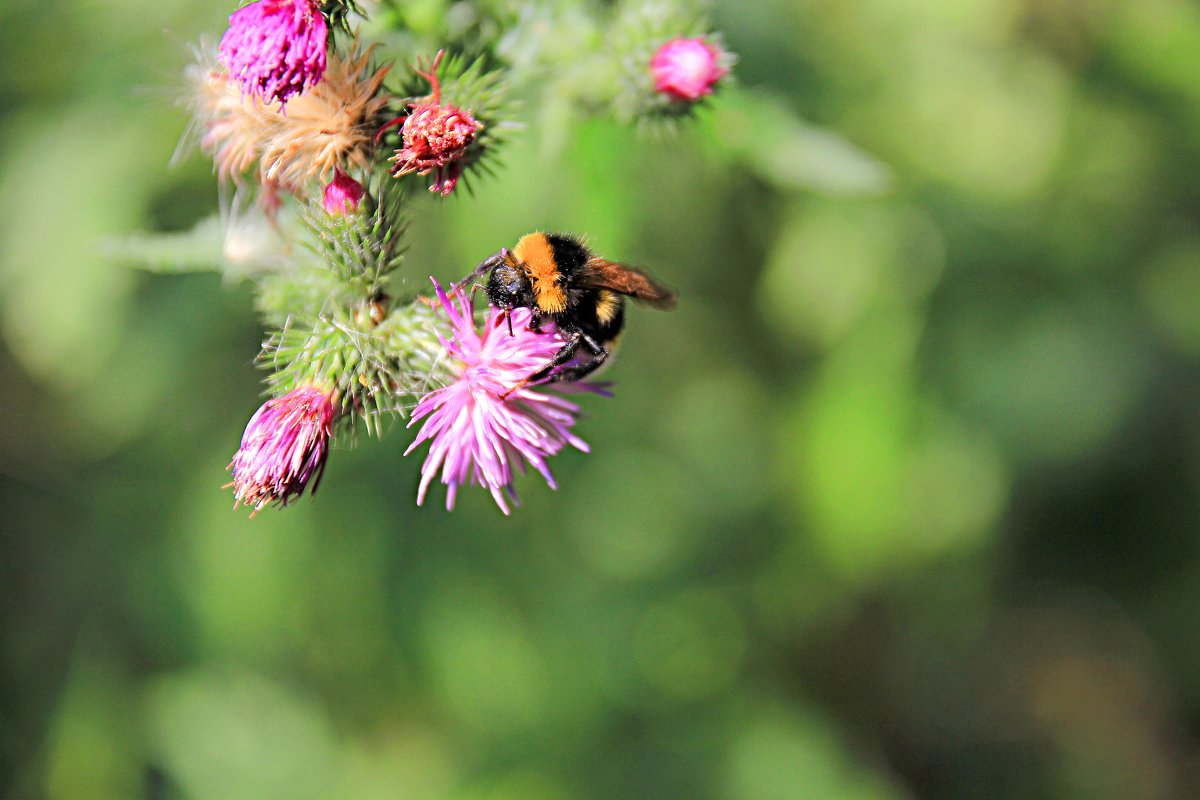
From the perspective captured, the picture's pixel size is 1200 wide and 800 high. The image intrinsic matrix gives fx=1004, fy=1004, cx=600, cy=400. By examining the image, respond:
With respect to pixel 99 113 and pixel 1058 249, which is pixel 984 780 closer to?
pixel 1058 249

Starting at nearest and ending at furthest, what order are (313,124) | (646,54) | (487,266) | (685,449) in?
(487,266) → (313,124) → (646,54) → (685,449)

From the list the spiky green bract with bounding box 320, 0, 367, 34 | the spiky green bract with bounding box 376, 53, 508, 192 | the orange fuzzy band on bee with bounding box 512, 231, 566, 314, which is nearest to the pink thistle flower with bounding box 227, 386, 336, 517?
the orange fuzzy band on bee with bounding box 512, 231, 566, 314

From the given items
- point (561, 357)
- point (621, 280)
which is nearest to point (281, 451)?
point (561, 357)

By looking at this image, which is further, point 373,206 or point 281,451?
point 373,206

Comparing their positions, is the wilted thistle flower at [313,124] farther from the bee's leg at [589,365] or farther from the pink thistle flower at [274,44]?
the bee's leg at [589,365]

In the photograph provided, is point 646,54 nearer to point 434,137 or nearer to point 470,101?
point 470,101

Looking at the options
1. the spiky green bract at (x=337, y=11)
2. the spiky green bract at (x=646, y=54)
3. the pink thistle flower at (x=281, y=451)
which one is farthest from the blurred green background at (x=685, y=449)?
the pink thistle flower at (x=281, y=451)

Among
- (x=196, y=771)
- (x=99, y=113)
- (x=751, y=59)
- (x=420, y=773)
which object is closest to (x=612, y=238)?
(x=751, y=59)
